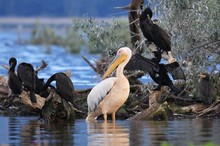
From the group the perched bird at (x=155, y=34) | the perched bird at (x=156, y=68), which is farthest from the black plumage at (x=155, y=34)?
the perched bird at (x=156, y=68)

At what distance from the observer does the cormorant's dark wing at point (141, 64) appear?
18406 millimetres

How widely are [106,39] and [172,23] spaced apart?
6.42ft

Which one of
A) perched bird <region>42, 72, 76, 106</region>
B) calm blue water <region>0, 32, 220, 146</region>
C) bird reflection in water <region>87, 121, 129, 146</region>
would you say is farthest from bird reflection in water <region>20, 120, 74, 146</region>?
perched bird <region>42, 72, 76, 106</region>

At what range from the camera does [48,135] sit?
52.3 ft

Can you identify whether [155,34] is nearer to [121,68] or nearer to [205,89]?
[121,68]

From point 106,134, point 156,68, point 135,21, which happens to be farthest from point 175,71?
point 135,21

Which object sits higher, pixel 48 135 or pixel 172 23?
pixel 172 23

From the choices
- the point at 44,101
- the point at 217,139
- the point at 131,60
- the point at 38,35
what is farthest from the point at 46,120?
the point at 38,35

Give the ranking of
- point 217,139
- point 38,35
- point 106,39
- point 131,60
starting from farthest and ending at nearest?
point 38,35 < point 106,39 < point 131,60 < point 217,139

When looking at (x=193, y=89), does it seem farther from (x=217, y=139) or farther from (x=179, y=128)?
(x=217, y=139)

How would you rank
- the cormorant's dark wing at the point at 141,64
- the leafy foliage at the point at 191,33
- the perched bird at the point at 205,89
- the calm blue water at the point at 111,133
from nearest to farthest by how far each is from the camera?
the calm blue water at the point at 111,133
the cormorant's dark wing at the point at 141,64
the perched bird at the point at 205,89
the leafy foliage at the point at 191,33

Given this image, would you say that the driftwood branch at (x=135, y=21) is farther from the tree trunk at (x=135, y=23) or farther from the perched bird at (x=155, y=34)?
the perched bird at (x=155, y=34)

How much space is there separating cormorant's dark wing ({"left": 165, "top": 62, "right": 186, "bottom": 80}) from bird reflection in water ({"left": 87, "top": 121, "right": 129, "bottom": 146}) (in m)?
1.40

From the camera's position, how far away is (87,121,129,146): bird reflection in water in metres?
14.7
